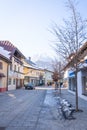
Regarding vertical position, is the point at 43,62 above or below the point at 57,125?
above

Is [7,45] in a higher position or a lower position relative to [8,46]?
higher

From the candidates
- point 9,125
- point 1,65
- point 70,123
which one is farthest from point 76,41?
point 1,65

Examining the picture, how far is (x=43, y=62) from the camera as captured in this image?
113 m

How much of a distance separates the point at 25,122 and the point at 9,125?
93 centimetres

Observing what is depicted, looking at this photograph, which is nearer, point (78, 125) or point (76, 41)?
point (78, 125)

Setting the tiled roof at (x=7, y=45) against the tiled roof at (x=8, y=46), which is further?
the tiled roof at (x=7, y=45)

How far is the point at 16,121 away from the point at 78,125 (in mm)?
2830

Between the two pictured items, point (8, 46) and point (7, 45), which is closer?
point (8, 46)

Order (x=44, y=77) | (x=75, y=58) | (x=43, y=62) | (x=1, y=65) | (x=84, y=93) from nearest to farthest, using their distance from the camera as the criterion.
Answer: (x=75, y=58), (x=84, y=93), (x=1, y=65), (x=44, y=77), (x=43, y=62)

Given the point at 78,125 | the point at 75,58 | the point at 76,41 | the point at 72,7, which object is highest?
the point at 72,7

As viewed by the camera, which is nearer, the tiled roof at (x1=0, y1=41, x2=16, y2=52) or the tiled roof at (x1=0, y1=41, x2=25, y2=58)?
the tiled roof at (x1=0, y1=41, x2=25, y2=58)

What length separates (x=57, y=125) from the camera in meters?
9.76

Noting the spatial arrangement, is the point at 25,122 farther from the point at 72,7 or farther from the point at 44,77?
the point at 44,77

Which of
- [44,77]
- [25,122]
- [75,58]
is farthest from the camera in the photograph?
[44,77]
